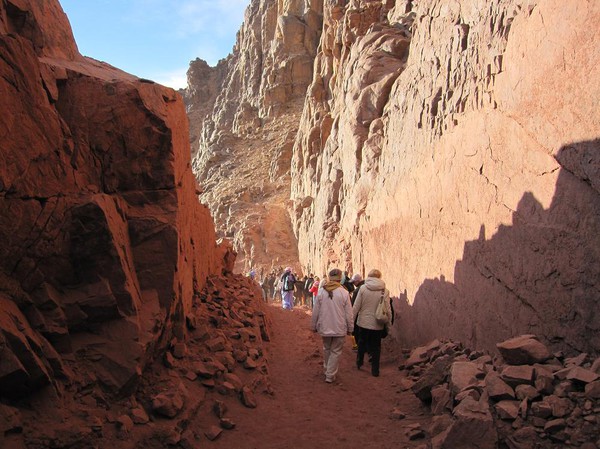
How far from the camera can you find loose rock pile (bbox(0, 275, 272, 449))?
13.8 ft

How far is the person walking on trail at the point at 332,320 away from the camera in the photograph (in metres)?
7.30

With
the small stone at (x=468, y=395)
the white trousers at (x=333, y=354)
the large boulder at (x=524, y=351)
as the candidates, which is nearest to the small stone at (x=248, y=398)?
the white trousers at (x=333, y=354)

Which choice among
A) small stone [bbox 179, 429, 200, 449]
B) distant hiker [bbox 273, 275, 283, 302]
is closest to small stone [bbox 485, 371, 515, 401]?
small stone [bbox 179, 429, 200, 449]

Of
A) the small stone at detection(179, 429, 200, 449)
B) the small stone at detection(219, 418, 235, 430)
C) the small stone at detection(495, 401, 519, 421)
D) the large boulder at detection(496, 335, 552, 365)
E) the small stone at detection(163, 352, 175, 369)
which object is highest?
the large boulder at detection(496, 335, 552, 365)

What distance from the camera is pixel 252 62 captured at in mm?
62719

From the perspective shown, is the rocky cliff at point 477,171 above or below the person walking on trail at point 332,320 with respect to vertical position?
above

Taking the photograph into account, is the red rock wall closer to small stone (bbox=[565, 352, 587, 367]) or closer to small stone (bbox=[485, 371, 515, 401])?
small stone (bbox=[485, 371, 515, 401])

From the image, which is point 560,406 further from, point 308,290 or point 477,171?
point 308,290

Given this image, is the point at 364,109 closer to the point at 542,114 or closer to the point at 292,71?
the point at 542,114

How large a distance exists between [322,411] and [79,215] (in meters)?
3.69

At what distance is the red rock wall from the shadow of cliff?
13.2ft

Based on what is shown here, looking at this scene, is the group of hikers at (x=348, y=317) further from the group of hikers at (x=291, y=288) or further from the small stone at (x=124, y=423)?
the group of hikers at (x=291, y=288)

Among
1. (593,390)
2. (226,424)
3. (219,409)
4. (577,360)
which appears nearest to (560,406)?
(593,390)

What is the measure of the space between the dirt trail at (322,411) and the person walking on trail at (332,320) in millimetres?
349
